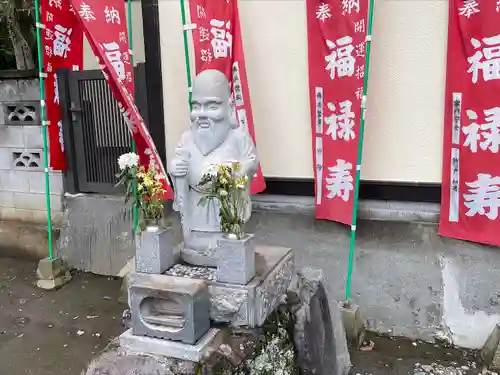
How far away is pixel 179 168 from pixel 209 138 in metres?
0.32

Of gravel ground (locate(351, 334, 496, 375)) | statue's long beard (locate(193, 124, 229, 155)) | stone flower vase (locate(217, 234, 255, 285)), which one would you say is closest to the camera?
stone flower vase (locate(217, 234, 255, 285))

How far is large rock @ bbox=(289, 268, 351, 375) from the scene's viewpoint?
377cm

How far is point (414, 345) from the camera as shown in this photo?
4727 mm

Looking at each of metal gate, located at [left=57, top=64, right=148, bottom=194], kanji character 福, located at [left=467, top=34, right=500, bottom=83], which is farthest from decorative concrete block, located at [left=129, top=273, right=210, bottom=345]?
metal gate, located at [left=57, top=64, right=148, bottom=194]

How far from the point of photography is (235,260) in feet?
10.4

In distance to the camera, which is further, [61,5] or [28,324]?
[61,5]

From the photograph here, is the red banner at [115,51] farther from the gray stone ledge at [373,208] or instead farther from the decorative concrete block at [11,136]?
the decorative concrete block at [11,136]

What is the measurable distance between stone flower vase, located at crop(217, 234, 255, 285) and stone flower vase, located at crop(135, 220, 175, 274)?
448 mm

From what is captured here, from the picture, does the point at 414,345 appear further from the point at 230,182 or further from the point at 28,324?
the point at 28,324

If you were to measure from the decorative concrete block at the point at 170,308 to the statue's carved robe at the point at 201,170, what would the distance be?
60cm

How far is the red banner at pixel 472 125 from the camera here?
4.20m

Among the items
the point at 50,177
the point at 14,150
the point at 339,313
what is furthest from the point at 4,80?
the point at 339,313

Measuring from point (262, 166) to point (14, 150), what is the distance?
370 cm

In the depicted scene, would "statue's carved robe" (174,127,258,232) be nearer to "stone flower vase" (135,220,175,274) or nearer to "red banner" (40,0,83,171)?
"stone flower vase" (135,220,175,274)
